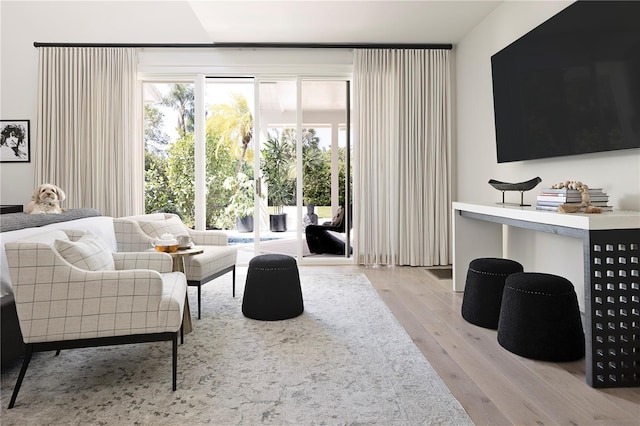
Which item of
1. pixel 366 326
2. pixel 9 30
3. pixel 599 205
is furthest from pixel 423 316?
pixel 9 30

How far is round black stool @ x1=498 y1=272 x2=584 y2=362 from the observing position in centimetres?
222

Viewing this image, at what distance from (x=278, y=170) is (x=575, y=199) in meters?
3.54

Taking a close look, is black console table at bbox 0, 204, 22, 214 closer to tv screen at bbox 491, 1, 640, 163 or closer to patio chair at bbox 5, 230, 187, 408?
patio chair at bbox 5, 230, 187, 408

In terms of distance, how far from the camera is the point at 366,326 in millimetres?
2832

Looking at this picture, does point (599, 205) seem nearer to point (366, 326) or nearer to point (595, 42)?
point (595, 42)

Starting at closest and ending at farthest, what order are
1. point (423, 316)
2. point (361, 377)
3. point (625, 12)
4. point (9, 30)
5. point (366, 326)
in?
point (361, 377) < point (625, 12) < point (366, 326) < point (423, 316) < point (9, 30)

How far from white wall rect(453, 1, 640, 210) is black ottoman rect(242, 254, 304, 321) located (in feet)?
7.05

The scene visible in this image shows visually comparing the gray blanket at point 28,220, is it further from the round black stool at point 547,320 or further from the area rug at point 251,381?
the round black stool at point 547,320

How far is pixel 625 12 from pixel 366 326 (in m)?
2.41

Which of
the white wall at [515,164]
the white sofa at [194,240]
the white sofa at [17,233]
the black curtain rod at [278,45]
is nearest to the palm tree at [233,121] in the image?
the black curtain rod at [278,45]

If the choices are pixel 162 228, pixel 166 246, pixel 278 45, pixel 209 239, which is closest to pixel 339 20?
pixel 278 45

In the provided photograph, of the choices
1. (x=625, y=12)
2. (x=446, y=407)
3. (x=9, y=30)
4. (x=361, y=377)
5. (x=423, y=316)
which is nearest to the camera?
(x=446, y=407)

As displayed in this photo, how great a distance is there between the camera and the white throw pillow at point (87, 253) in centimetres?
194

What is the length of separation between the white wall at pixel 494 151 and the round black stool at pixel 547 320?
76 centimetres
